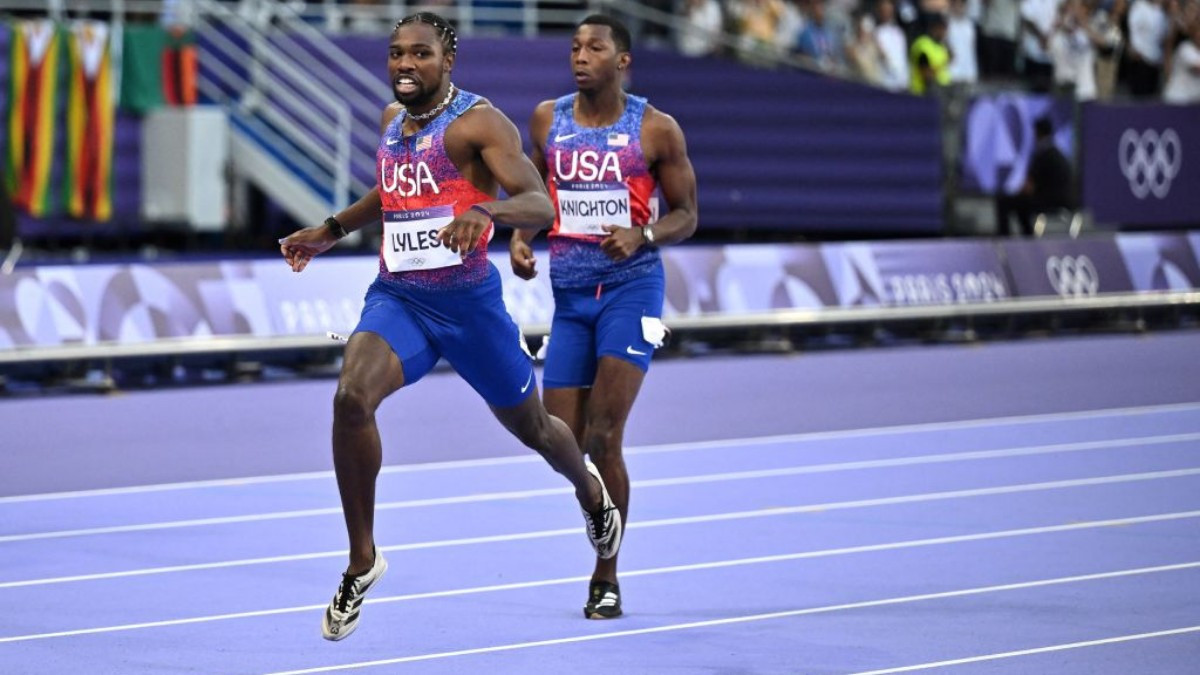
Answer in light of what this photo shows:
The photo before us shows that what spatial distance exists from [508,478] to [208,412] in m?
3.67

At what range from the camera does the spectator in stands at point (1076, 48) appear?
23.7 m

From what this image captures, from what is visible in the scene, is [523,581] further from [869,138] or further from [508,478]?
[869,138]

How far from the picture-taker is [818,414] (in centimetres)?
1460

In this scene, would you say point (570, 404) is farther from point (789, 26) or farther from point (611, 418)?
point (789, 26)

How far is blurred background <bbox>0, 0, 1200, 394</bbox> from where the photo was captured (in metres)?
16.1

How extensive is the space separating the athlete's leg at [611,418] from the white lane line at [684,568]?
2.01 ft

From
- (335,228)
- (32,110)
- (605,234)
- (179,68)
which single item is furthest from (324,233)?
(179,68)

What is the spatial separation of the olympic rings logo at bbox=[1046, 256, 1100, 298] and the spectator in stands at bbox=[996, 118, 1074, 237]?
4.61ft

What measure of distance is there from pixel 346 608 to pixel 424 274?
1143 mm

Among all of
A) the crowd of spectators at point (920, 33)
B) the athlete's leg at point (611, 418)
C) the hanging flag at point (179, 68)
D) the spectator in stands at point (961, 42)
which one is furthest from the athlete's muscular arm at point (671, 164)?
the spectator in stands at point (961, 42)

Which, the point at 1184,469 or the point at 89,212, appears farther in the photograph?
the point at 89,212

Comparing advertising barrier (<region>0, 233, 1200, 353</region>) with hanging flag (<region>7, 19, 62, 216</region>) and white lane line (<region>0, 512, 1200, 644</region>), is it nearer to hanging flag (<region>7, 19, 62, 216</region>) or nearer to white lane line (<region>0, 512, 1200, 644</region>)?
hanging flag (<region>7, 19, 62, 216</region>)

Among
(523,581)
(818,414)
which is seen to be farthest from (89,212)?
(523,581)

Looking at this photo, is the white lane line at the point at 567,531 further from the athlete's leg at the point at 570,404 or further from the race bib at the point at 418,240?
the race bib at the point at 418,240
